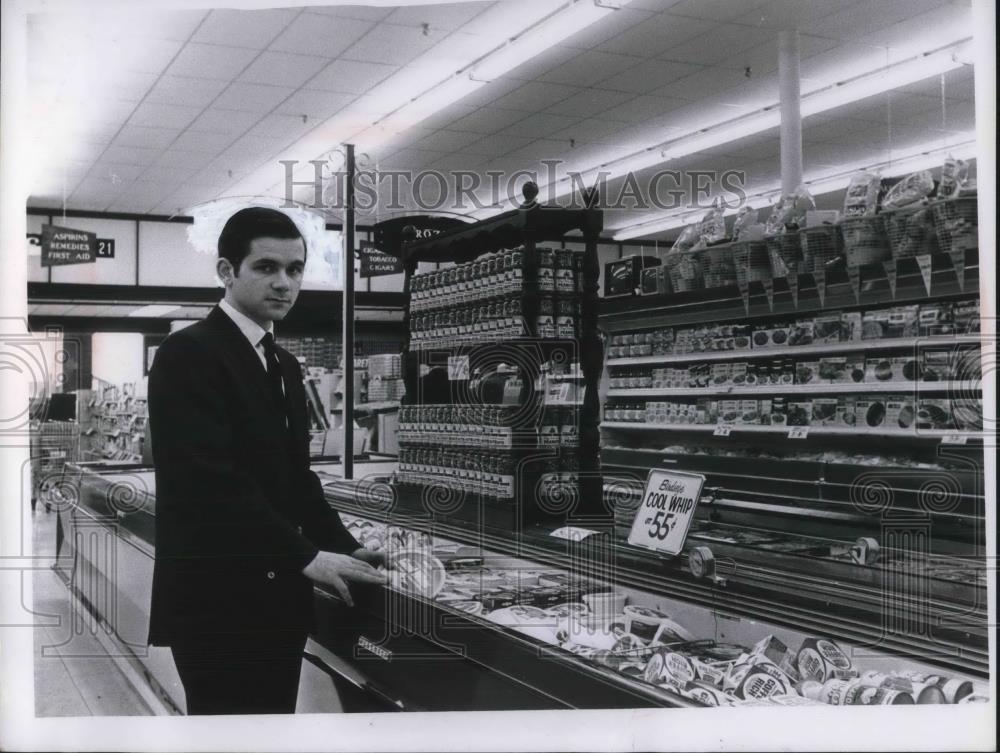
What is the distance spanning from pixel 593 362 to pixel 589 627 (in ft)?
5.35

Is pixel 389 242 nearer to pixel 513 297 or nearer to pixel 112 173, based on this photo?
pixel 513 297

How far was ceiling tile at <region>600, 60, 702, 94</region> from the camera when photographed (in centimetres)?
635

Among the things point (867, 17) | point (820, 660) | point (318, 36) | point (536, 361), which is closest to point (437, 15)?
point (318, 36)

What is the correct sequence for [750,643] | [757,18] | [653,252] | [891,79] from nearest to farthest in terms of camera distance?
[750,643]
[653,252]
[757,18]
[891,79]

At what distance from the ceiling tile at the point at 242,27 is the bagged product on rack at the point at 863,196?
2991mm

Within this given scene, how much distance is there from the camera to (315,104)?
607 cm

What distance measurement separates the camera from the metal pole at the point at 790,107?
6129 mm

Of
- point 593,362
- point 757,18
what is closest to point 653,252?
point 593,362

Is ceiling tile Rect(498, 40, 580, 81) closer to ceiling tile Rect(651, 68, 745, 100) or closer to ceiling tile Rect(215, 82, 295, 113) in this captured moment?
Answer: ceiling tile Rect(651, 68, 745, 100)

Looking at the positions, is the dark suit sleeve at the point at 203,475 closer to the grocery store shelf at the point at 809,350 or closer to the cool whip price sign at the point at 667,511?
the cool whip price sign at the point at 667,511

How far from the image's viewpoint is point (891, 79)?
6.92m

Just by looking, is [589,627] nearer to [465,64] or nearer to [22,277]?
[22,277]

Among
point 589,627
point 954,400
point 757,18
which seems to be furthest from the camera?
point 757,18

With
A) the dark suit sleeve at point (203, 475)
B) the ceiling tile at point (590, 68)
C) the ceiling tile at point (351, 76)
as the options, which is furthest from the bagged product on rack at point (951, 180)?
the ceiling tile at point (351, 76)
